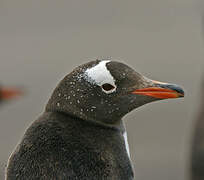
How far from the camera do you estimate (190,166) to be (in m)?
6.30

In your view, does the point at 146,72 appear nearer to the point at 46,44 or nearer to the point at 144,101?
the point at 46,44

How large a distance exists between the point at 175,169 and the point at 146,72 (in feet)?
7.74

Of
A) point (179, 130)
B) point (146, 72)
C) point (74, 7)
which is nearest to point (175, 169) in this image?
point (179, 130)

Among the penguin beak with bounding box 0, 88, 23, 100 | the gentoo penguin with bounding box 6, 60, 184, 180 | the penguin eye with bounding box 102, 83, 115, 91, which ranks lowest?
the penguin beak with bounding box 0, 88, 23, 100

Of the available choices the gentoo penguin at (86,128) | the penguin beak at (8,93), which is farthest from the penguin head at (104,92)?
the penguin beak at (8,93)

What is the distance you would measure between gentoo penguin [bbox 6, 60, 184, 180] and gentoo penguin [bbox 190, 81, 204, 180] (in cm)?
363

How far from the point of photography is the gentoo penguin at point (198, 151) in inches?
239

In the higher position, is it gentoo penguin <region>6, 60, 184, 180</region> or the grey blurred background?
gentoo penguin <region>6, 60, 184, 180</region>

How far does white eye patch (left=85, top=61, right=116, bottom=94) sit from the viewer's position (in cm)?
240

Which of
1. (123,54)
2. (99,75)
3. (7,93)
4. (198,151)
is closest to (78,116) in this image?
(99,75)

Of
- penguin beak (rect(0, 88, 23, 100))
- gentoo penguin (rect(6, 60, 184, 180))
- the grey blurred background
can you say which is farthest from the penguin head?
penguin beak (rect(0, 88, 23, 100))

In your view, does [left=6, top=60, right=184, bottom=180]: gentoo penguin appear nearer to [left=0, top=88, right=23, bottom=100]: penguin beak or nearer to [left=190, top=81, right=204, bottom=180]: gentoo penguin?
[left=190, top=81, right=204, bottom=180]: gentoo penguin


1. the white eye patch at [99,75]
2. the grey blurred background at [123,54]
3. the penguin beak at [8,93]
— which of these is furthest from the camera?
the penguin beak at [8,93]

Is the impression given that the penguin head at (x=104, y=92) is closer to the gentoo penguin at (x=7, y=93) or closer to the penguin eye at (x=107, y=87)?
the penguin eye at (x=107, y=87)
